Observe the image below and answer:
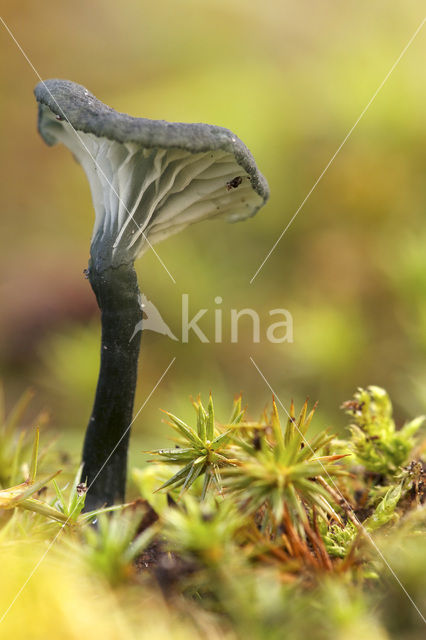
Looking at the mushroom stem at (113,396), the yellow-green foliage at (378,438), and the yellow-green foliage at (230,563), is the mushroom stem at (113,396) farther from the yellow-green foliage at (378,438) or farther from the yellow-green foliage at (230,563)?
the yellow-green foliage at (378,438)

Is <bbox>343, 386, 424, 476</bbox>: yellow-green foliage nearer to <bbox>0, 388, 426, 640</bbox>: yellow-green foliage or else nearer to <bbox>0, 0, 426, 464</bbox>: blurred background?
<bbox>0, 388, 426, 640</bbox>: yellow-green foliage

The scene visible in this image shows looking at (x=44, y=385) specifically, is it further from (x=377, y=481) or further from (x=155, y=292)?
(x=377, y=481)

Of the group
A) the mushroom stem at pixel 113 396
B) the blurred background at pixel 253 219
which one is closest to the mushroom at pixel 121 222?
the mushroom stem at pixel 113 396

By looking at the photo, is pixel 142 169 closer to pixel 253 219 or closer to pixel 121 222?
pixel 121 222

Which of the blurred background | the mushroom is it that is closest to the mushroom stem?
the mushroom

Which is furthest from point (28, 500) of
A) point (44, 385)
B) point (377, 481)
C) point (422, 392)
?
point (44, 385)

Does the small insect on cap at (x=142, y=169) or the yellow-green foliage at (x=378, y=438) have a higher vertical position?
the small insect on cap at (x=142, y=169)

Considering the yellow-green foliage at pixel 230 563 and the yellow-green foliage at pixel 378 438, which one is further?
the yellow-green foliage at pixel 378 438

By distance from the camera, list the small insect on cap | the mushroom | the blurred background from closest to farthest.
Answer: the small insect on cap → the mushroom → the blurred background
